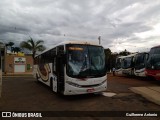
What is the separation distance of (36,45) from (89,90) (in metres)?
33.9

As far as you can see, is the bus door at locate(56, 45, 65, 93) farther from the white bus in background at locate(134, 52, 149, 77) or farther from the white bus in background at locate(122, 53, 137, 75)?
the white bus in background at locate(122, 53, 137, 75)

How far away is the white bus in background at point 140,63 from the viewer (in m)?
22.5

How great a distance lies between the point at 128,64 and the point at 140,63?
383 cm

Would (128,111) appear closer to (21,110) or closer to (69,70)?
(69,70)

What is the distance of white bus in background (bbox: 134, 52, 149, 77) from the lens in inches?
886

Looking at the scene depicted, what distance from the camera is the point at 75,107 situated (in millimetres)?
9156

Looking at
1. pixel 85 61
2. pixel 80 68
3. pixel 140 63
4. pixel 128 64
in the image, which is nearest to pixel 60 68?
pixel 80 68

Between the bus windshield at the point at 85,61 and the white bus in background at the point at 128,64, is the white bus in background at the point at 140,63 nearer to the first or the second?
the white bus in background at the point at 128,64

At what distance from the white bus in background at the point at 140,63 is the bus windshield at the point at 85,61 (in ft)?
40.7

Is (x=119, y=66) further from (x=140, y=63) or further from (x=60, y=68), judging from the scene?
(x=60, y=68)

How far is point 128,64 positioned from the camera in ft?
88.7

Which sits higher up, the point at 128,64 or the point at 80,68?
the point at 128,64

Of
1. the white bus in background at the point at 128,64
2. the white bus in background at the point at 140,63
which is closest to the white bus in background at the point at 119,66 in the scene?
the white bus in background at the point at 128,64

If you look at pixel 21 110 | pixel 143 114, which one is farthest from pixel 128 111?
pixel 21 110
